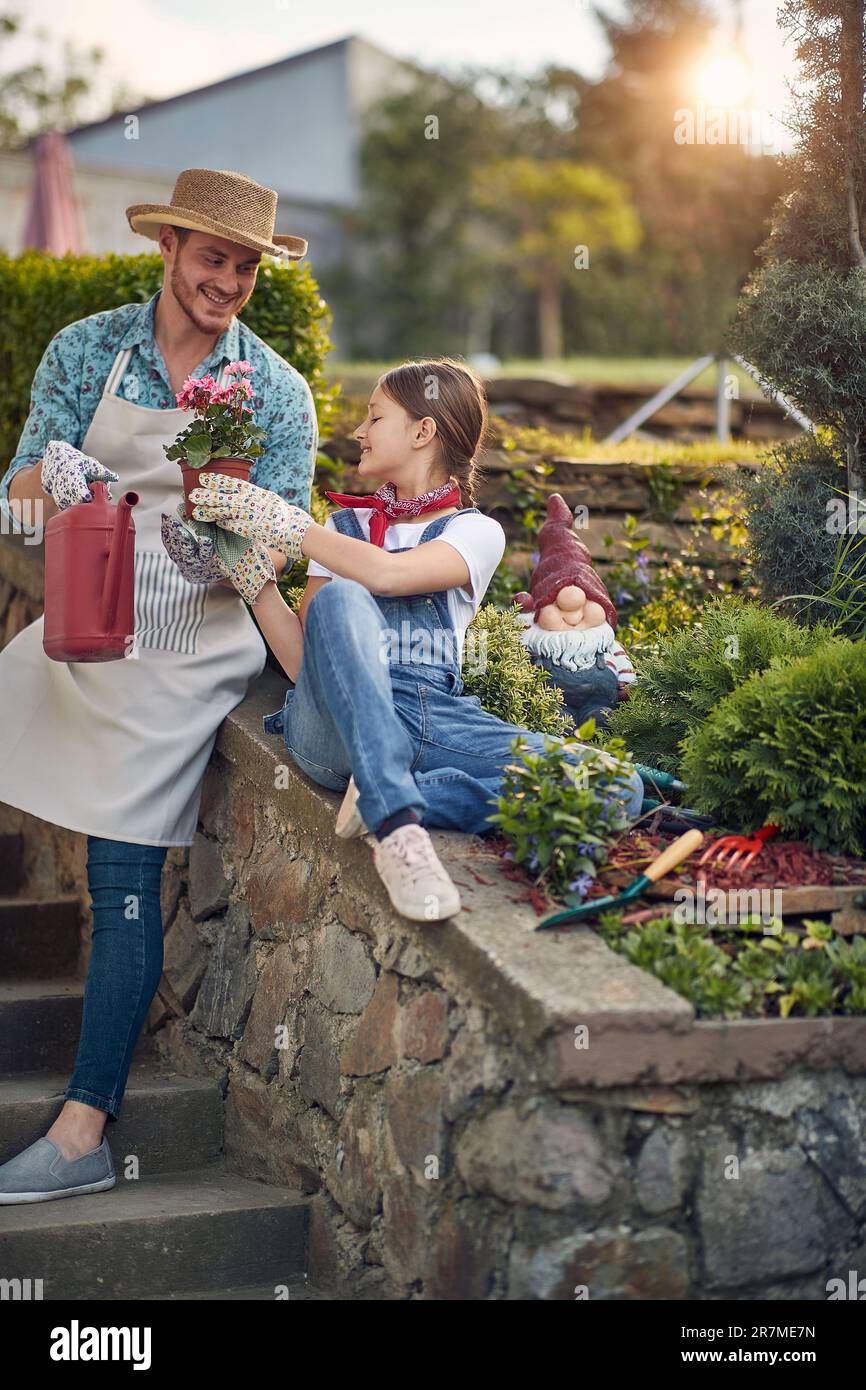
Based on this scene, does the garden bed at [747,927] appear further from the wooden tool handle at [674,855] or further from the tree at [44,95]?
the tree at [44,95]

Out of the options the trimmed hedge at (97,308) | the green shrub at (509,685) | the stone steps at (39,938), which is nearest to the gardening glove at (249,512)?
the green shrub at (509,685)

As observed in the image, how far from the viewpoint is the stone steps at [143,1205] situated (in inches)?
121

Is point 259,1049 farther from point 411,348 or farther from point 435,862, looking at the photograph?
point 411,348

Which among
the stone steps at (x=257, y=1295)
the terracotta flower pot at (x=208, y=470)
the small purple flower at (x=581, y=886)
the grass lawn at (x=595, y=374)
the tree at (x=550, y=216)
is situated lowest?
the stone steps at (x=257, y=1295)

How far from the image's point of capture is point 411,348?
22047mm

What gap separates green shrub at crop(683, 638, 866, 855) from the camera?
A: 10.0 ft

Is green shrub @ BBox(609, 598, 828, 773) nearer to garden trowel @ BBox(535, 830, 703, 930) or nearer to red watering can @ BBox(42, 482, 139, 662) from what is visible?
garden trowel @ BBox(535, 830, 703, 930)

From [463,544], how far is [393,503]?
0.81 feet

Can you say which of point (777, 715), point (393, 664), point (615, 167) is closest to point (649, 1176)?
point (777, 715)

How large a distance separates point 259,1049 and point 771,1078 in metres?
1.40

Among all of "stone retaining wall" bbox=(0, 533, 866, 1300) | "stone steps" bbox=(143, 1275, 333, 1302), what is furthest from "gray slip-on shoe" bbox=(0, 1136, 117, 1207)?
"stone retaining wall" bbox=(0, 533, 866, 1300)

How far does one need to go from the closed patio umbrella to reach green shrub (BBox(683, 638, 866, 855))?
702 cm

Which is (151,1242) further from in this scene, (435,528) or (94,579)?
(435,528)

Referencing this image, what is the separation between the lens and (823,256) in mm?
4125
